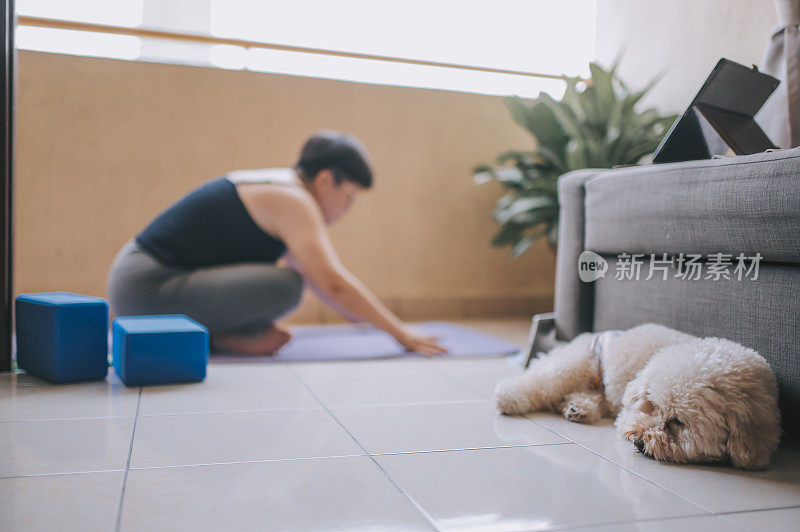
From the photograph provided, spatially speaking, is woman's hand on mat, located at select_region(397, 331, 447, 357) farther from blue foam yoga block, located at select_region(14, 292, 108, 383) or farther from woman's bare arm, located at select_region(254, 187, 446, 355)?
blue foam yoga block, located at select_region(14, 292, 108, 383)

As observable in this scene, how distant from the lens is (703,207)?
4.49 feet

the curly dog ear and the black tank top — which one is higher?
the black tank top

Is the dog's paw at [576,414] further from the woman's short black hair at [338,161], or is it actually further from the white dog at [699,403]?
the woman's short black hair at [338,161]

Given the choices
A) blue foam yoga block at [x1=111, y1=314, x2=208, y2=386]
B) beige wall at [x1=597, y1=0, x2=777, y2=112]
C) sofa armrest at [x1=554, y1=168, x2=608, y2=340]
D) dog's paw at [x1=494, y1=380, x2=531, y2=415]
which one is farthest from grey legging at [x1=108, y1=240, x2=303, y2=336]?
beige wall at [x1=597, y1=0, x2=777, y2=112]

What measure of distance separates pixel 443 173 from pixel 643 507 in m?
2.56

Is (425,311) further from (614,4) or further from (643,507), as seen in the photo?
(643,507)

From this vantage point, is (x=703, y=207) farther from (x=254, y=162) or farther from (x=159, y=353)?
(x=254, y=162)

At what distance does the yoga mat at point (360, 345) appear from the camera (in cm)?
210

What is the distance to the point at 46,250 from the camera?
2791 millimetres

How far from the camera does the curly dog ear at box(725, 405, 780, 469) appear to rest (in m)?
1.02

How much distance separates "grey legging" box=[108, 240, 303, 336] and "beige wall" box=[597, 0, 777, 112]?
1883 millimetres

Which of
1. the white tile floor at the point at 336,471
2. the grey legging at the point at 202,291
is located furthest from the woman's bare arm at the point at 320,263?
the white tile floor at the point at 336,471

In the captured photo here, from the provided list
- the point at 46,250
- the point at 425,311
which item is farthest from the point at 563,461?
the point at 46,250

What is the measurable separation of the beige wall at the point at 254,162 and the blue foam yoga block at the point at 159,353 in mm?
1350
